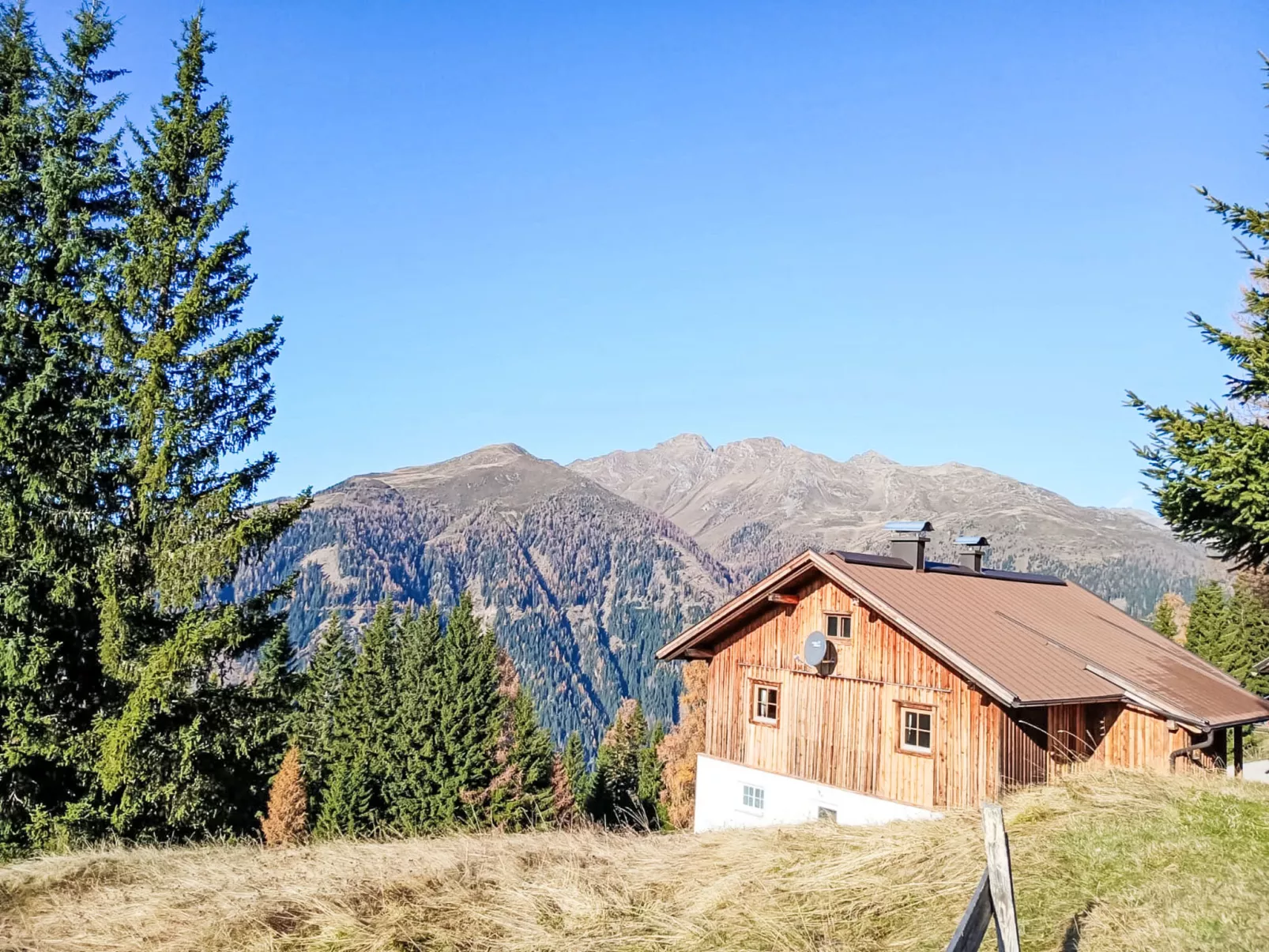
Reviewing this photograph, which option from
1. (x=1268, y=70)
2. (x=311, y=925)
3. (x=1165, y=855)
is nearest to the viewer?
(x=311, y=925)

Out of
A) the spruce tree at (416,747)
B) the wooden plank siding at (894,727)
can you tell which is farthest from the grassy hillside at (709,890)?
the spruce tree at (416,747)

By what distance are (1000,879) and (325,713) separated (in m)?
56.8

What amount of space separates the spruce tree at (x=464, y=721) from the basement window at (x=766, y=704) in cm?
2546

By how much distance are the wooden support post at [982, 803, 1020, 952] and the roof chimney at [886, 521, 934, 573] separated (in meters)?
18.8

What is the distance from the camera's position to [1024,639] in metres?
21.7

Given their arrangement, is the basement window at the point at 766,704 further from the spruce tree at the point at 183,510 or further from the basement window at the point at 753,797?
the spruce tree at the point at 183,510

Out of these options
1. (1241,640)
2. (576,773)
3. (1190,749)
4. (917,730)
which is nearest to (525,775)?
(576,773)

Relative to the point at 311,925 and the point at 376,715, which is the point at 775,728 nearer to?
the point at 311,925

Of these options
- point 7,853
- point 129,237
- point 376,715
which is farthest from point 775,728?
point 376,715

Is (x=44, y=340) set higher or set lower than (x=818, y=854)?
higher

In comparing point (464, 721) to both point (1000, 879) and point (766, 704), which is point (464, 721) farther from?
point (1000, 879)

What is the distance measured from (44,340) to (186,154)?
425cm

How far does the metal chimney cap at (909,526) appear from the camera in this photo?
24.8 m

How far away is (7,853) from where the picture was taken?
13.4m
